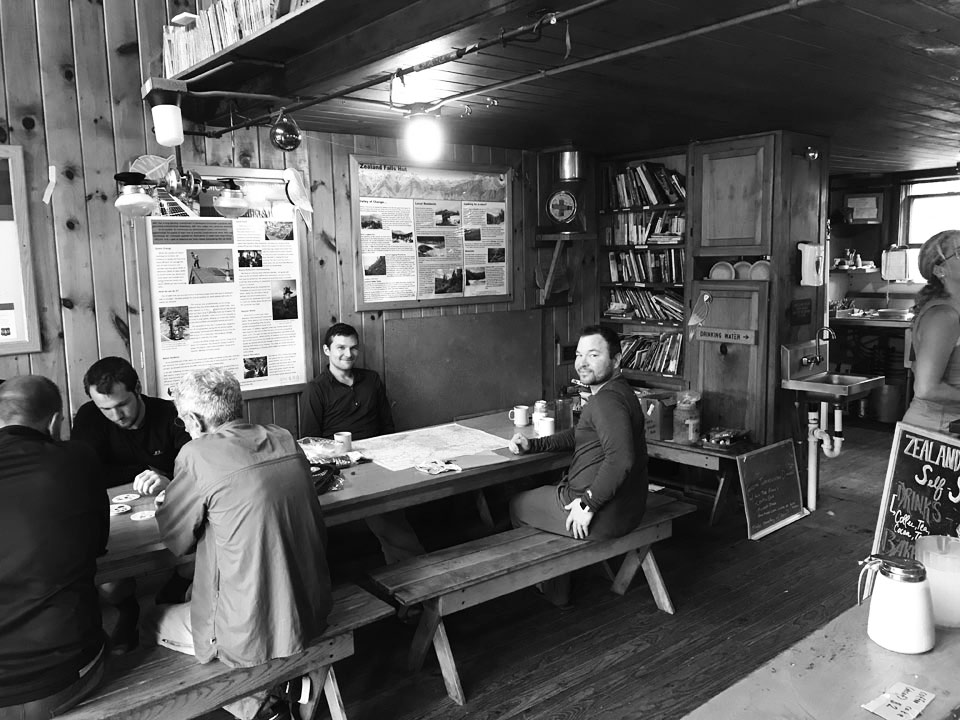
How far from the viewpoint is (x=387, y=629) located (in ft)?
11.5

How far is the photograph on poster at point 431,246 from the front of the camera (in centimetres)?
505

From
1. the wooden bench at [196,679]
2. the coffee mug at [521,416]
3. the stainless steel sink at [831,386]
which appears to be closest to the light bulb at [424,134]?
the coffee mug at [521,416]

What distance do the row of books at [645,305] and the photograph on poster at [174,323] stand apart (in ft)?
10.8

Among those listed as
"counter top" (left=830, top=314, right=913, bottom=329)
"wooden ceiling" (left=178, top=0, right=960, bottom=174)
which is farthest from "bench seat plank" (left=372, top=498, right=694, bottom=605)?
"counter top" (left=830, top=314, right=913, bottom=329)

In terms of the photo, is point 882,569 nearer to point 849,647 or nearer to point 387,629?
point 849,647

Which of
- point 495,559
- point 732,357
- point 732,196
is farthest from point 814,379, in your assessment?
point 495,559

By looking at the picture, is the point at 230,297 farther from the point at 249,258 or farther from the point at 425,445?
the point at 425,445

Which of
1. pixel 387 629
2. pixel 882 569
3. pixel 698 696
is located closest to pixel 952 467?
pixel 882 569

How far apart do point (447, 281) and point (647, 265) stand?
161cm

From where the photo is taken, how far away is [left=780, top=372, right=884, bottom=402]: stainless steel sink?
4.74m

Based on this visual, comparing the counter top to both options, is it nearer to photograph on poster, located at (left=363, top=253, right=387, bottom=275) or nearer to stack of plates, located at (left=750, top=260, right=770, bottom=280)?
stack of plates, located at (left=750, top=260, right=770, bottom=280)

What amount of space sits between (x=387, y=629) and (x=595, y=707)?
3.56 feet

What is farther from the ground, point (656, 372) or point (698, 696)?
point (656, 372)

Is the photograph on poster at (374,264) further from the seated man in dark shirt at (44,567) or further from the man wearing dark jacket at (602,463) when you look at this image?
the seated man in dark shirt at (44,567)
